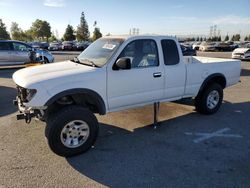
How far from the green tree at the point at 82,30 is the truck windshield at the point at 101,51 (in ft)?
251

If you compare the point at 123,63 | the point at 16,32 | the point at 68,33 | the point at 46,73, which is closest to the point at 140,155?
the point at 123,63

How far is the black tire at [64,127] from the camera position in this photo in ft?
13.3

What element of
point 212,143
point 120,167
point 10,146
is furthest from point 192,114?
point 10,146

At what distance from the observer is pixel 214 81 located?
6492mm

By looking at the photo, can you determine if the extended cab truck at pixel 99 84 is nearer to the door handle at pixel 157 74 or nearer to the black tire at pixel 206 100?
the door handle at pixel 157 74

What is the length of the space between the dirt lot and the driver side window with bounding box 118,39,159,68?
1403 mm

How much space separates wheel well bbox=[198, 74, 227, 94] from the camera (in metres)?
6.18

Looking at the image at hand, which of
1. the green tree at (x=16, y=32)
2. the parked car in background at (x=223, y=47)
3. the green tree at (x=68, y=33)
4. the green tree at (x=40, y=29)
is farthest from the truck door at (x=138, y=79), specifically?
the green tree at (x=16, y=32)

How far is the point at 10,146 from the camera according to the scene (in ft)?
15.0

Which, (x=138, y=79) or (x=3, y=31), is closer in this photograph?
(x=138, y=79)

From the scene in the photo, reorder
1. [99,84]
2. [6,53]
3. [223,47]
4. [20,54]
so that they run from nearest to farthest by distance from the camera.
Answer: [99,84]
[6,53]
[20,54]
[223,47]

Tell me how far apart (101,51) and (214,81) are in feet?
10.3

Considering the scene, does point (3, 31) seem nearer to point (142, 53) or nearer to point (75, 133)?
point (142, 53)

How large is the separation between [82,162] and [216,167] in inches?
80.5
